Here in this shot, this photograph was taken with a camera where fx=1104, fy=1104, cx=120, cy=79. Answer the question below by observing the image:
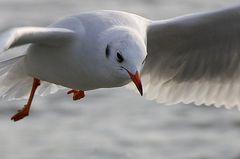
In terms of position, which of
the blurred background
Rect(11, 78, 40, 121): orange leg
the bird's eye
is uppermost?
the bird's eye

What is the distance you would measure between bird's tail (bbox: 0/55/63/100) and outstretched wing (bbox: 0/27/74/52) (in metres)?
0.54

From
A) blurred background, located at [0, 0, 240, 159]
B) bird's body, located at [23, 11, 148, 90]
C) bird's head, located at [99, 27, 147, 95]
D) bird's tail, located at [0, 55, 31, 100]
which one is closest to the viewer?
bird's head, located at [99, 27, 147, 95]

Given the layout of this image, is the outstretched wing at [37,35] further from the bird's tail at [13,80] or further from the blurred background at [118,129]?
the blurred background at [118,129]

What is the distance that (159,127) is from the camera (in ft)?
25.5

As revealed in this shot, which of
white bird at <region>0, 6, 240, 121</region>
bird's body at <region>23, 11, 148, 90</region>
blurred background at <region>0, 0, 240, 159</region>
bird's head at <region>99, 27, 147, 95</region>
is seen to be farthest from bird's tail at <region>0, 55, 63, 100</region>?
blurred background at <region>0, 0, 240, 159</region>

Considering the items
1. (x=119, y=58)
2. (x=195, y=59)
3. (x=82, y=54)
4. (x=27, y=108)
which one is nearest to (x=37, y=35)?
(x=82, y=54)

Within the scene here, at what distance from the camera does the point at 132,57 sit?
397cm

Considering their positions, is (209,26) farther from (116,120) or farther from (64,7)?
(64,7)

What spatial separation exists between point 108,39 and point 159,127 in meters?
3.73

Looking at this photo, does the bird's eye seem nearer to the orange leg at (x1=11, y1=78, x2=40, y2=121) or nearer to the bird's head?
the bird's head

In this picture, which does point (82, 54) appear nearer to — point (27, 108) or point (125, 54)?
point (125, 54)

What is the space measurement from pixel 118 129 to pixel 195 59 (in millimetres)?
2678

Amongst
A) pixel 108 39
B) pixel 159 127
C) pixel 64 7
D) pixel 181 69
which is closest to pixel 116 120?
pixel 159 127

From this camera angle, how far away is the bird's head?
3.98 m
